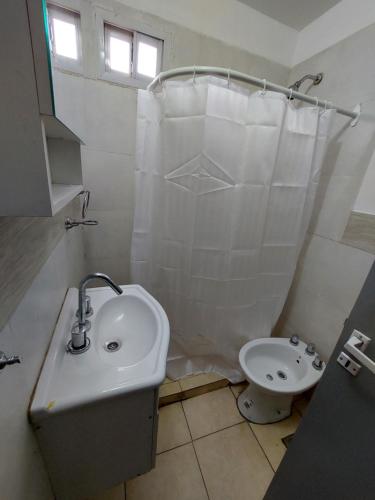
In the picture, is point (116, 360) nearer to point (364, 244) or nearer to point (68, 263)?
point (68, 263)

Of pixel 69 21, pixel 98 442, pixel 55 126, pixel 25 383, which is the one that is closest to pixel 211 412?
pixel 98 442

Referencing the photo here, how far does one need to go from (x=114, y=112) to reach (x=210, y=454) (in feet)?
6.21

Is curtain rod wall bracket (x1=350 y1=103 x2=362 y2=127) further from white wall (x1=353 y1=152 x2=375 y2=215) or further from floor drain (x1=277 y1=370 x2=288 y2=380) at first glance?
floor drain (x1=277 y1=370 x2=288 y2=380)

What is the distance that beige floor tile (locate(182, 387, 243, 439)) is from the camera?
1.19 m

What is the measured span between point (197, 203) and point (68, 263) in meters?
0.66

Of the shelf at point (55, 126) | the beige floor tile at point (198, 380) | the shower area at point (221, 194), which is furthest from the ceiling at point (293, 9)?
the beige floor tile at point (198, 380)

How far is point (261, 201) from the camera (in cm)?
103

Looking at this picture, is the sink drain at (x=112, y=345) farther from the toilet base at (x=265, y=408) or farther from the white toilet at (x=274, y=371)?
the toilet base at (x=265, y=408)

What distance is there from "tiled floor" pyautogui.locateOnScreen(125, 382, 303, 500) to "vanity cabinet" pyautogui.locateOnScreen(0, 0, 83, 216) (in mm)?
1335

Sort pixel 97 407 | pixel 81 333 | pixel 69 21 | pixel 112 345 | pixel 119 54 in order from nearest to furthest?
pixel 97 407, pixel 81 333, pixel 112 345, pixel 69 21, pixel 119 54

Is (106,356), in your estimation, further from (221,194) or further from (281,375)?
(281,375)

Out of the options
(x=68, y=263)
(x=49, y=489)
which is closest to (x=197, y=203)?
(x=68, y=263)

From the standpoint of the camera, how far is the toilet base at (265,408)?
48.1 inches

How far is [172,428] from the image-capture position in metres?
1.17
